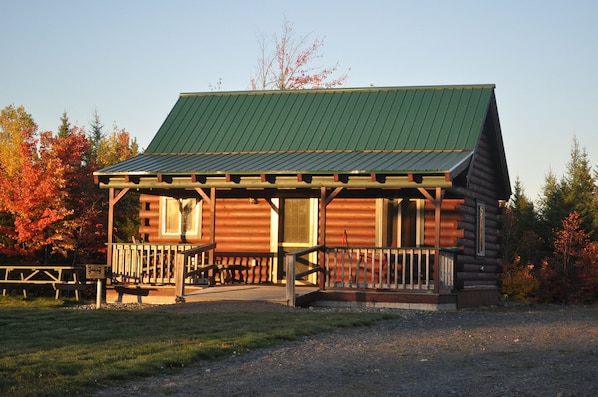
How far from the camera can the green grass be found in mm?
11469

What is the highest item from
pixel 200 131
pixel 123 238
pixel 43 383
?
pixel 200 131

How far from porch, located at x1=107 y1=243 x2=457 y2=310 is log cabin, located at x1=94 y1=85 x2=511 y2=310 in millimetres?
47

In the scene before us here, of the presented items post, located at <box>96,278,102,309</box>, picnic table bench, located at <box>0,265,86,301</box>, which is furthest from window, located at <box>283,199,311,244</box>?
post, located at <box>96,278,102,309</box>

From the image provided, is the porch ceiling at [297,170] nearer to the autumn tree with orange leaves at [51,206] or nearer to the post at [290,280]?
the post at [290,280]

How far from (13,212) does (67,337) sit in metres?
16.1

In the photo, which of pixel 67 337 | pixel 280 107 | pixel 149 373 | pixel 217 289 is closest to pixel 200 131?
pixel 280 107

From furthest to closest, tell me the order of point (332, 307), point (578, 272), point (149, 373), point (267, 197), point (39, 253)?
point (578, 272), point (39, 253), point (267, 197), point (332, 307), point (149, 373)

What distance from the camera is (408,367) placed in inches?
499

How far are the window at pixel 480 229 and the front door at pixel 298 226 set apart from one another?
15.2ft

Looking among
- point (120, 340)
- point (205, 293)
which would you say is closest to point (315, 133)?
point (205, 293)

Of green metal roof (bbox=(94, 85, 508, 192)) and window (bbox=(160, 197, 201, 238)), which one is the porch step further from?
window (bbox=(160, 197, 201, 238))

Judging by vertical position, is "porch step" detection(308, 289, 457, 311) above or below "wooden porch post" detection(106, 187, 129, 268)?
below

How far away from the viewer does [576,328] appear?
17875 millimetres

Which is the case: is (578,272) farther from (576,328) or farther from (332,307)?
(576,328)
